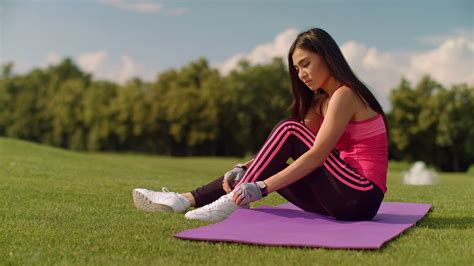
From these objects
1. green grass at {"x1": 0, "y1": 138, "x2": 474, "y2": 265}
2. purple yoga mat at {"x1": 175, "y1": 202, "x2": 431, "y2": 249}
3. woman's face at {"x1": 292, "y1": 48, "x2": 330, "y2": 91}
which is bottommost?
green grass at {"x1": 0, "y1": 138, "x2": 474, "y2": 265}

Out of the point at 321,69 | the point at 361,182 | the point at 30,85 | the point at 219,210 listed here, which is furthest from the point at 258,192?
the point at 30,85

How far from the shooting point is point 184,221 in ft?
14.5

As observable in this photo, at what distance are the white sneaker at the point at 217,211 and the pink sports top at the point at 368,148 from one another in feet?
3.23

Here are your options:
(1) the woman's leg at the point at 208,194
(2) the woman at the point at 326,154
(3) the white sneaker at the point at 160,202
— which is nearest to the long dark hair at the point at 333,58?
(2) the woman at the point at 326,154

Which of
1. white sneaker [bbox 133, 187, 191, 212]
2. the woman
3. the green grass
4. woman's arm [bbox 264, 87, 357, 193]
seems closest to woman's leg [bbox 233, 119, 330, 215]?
the woman

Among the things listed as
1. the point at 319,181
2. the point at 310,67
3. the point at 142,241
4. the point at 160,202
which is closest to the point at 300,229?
the point at 319,181

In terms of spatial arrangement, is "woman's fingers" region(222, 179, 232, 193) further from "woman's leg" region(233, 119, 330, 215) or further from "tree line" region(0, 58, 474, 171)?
"tree line" region(0, 58, 474, 171)

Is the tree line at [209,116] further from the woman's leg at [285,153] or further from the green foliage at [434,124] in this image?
the woman's leg at [285,153]

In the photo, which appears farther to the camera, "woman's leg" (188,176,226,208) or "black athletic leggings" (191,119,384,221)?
"woman's leg" (188,176,226,208)

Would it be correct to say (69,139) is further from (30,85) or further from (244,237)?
(244,237)

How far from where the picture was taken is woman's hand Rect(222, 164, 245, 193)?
4.63 metres

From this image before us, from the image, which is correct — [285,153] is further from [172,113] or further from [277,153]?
[172,113]

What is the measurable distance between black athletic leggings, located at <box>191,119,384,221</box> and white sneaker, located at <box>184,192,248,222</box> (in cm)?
22

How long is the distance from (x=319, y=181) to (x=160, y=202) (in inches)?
60.2
